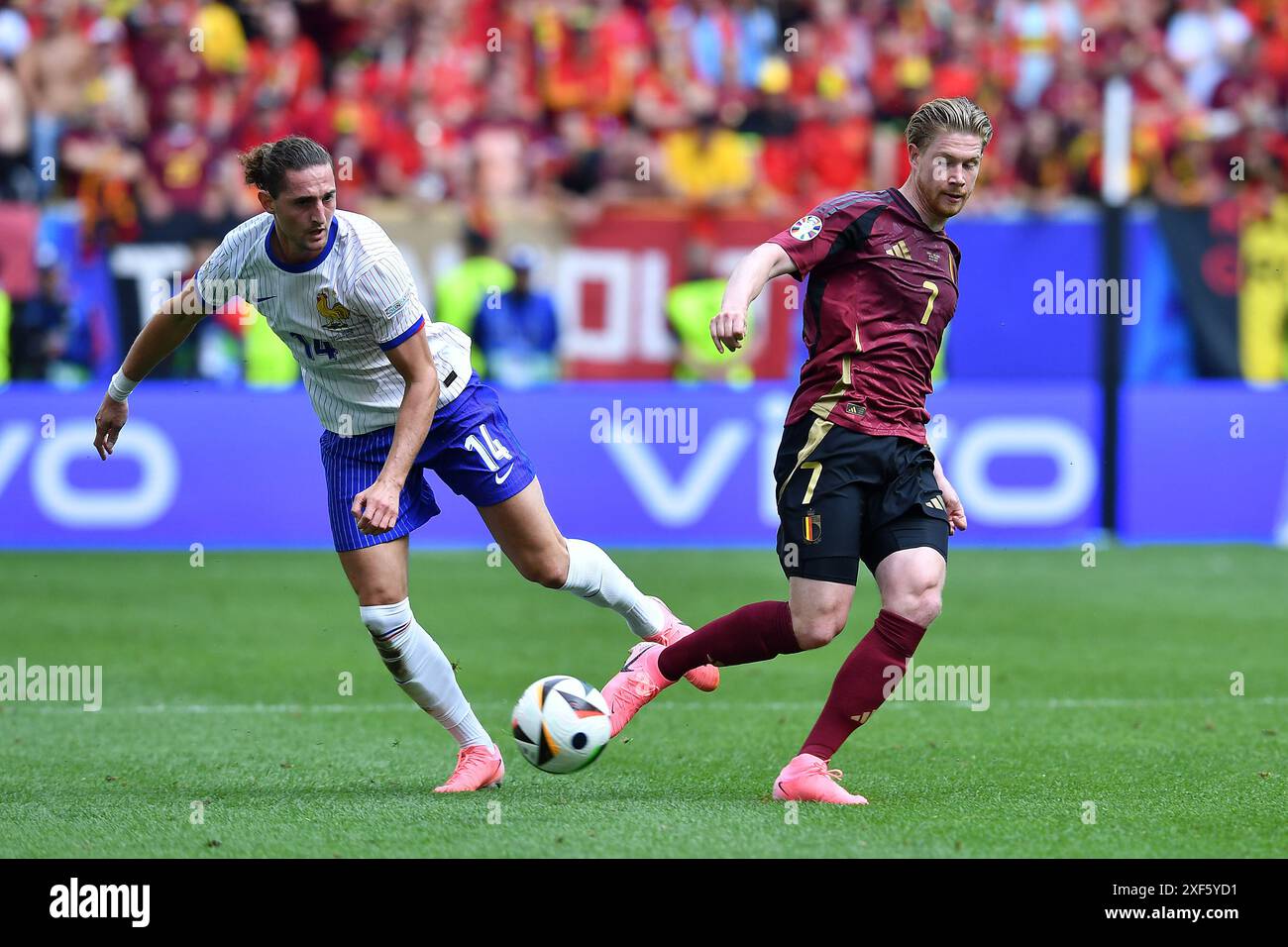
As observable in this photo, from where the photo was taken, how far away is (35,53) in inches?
614

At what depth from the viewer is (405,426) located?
18.4 feet

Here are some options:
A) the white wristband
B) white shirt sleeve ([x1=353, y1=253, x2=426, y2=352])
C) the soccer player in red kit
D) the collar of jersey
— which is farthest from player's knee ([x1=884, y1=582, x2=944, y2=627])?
the white wristband

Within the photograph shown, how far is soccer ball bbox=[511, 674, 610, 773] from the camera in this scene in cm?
559

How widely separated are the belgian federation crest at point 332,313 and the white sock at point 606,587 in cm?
109

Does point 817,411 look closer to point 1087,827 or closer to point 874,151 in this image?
point 1087,827

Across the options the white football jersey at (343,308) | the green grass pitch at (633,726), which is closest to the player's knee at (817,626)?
the green grass pitch at (633,726)

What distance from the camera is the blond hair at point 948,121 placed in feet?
18.0

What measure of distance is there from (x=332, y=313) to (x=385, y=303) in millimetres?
225

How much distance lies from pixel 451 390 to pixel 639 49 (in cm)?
1124

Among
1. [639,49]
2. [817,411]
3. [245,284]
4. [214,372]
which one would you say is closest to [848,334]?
[817,411]

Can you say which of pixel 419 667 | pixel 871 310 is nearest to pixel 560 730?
pixel 419 667

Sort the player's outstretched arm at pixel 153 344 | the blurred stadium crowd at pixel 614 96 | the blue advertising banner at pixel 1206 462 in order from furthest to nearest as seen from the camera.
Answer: the blurred stadium crowd at pixel 614 96
the blue advertising banner at pixel 1206 462
the player's outstretched arm at pixel 153 344

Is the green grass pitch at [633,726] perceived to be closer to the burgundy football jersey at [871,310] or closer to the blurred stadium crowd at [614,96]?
the burgundy football jersey at [871,310]

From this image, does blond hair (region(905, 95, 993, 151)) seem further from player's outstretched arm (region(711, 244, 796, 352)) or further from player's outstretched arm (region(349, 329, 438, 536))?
player's outstretched arm (region(349, 329, 438, 536))
